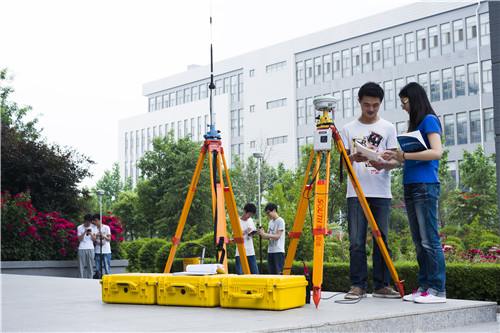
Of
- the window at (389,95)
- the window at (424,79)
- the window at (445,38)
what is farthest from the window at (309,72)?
the window at (445,38)

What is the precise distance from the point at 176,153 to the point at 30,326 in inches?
1563

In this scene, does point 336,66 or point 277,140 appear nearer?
point 336,66

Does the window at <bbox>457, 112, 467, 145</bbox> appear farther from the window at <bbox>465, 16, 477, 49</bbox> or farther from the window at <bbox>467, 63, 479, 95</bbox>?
the window at <bbox>465, 16, 477, 49</bbox>

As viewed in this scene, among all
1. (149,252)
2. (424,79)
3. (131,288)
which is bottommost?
(149,252)

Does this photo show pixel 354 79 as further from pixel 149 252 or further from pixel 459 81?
pixel 149 252

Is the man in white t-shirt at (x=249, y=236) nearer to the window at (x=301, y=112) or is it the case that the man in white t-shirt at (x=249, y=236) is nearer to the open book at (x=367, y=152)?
the open book at (x=367, y=152)

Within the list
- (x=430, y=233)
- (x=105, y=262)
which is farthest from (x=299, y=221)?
(x=105, y=262)

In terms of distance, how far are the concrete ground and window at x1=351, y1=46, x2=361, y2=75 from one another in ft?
171

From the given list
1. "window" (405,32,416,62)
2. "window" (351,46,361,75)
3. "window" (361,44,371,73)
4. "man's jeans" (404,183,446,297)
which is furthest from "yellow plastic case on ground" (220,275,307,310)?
"window" (351,46,361,75)

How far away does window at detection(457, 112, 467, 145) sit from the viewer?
4891cm

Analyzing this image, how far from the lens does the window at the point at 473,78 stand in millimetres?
47812

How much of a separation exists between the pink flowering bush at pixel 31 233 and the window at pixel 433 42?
4129 centimetres

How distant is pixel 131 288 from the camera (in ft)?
18.7

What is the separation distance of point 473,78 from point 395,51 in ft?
26.3
